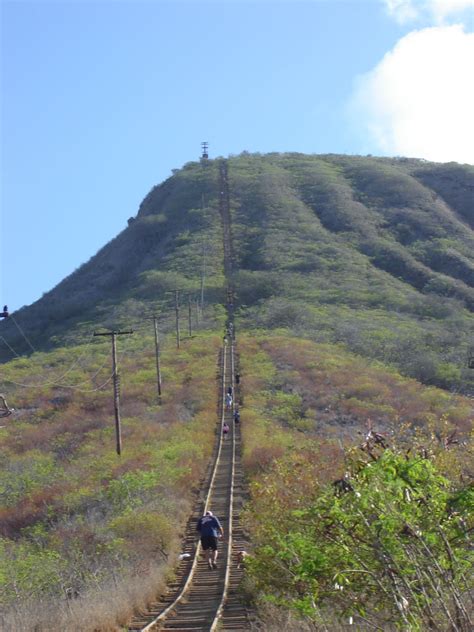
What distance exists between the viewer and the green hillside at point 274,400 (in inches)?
302

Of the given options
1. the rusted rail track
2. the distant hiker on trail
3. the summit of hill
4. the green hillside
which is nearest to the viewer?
the green hillside

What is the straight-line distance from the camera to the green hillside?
7672 mm

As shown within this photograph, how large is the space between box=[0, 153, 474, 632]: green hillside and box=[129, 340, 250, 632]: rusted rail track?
0.45 m

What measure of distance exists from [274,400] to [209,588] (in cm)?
3010

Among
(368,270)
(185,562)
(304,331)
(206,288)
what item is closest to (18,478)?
(185,562)

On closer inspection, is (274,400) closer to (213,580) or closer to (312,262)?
(213,580)

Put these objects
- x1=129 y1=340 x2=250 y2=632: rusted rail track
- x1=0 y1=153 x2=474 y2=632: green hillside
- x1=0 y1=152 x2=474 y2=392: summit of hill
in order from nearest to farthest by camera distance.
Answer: x1=0 y1=153 x2=474 y2=632: green hillside
x1=129 y1=340 x2=250 y2=632: rusted rail track
x1=0 y1=152 x2=474 y2=392: summit of hill

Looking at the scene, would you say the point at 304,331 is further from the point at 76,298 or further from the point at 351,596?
the point at 351,596

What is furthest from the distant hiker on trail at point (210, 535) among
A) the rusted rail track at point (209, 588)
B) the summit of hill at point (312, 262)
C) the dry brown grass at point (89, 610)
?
the summit of hill at point (312, 262)

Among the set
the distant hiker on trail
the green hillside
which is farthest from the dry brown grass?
the distant hiker on trail

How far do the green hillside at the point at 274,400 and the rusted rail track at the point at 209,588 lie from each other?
0.45 metres

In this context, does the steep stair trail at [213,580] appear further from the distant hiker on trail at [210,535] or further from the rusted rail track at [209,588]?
the distant hiker on trail at [210,535]

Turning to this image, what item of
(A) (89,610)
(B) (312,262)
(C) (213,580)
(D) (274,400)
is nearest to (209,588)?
(C) (213,580)

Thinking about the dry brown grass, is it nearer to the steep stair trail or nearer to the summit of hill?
the steep stair trail
